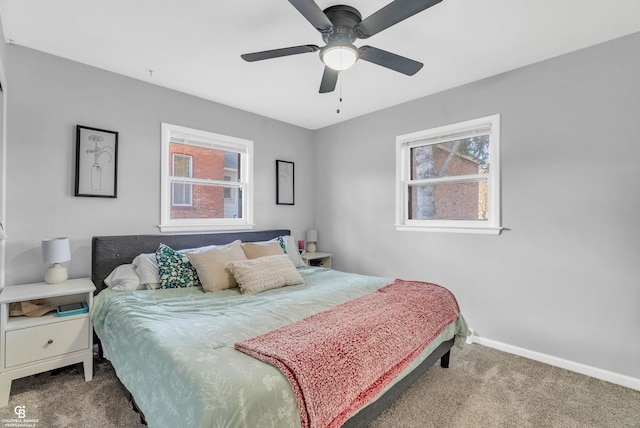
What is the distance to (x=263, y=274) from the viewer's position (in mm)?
2562

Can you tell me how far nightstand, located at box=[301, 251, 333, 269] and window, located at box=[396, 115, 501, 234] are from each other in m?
1.13

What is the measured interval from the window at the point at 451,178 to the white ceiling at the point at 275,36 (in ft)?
1.84

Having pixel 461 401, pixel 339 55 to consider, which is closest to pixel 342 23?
pixel 339 55

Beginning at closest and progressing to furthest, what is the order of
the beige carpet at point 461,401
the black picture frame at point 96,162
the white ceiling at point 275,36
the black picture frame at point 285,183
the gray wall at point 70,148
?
the beige carpet at point 461,401, the white ceiling at point 275,36, the gray wall at point 70,148, the black picture frame at point 96,162, the black picture frame at point 285,183

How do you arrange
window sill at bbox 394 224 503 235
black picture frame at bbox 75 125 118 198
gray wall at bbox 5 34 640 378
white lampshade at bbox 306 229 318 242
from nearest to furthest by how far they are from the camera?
1. gray wall at bbox 5 34 640 378
2. black picture frame at bbox 75 125 118 198
3. window sill at bbox 394 224 503 235
4. white lampshade at bbox 306 229 318 242

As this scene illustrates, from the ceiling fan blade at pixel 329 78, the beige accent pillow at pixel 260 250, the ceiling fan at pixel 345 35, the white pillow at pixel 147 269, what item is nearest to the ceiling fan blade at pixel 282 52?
the ceiling fan at pixel 345 35

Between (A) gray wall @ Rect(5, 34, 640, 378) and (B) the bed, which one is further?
(A) gray wall @ Rect(5, 34, 640, 378)

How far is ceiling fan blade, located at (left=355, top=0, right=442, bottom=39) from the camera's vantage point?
59.5 inches

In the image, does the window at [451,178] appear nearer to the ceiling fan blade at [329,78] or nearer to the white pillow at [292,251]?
the white pillow at [292,251]

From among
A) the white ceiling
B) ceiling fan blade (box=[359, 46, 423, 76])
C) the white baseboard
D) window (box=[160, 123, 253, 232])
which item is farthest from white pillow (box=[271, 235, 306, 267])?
ceiling fan blade (box=[359, 46, 423, 76])

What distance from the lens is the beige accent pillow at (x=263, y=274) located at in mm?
2479

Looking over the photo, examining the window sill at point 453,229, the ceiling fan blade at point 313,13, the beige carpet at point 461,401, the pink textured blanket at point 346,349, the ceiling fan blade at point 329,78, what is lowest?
the beige carpet at point 461,401

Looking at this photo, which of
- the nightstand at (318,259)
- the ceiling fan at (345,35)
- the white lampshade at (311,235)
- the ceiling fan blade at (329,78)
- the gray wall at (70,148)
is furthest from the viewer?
the white lampshade at (311,235)

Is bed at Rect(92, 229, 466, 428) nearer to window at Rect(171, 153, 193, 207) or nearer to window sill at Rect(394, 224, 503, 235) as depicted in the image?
window at Rect(171, 153, 193, 207)
